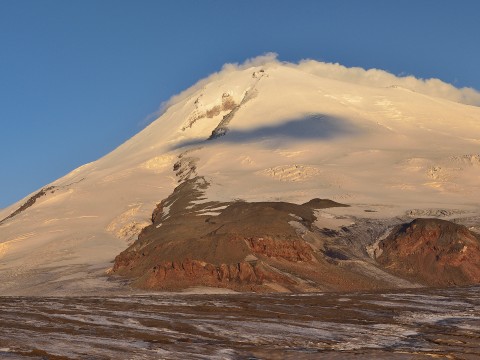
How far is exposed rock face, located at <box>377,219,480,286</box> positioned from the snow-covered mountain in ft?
34.8

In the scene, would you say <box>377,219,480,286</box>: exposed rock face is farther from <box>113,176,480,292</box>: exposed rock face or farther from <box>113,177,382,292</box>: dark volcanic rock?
<box>113,177,382,292</box>: dark volcanic rock

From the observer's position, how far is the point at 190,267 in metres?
75.6

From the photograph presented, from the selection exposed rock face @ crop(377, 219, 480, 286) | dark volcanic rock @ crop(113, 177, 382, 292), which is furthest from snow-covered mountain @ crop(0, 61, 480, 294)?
exposed rock face @ crop(377, 219, 480, 286)

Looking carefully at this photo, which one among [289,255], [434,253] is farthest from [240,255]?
[434,253]

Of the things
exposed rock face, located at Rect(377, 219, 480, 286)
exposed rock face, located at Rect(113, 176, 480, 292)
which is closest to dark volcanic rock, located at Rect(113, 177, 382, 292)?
exposed rock face, located at Rect(113, 176, 480, 292)

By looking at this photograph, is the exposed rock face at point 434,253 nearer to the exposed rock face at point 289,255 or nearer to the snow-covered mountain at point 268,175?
the exposed rock face at point 289,255

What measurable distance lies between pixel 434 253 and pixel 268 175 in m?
56.1

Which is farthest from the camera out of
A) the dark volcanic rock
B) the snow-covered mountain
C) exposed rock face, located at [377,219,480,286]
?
the snow-covered mountain

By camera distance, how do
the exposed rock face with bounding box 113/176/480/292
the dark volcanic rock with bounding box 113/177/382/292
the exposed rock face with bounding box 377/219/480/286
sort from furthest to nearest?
1. the exposed rock face with bounding box 377/219/480/286
2. the exposed rock face with bounding box 113/176/480/292
3. the dark volcanic rock with bounding box 113/177/382/292

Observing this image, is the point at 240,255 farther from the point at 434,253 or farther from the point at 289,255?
the point at 434,253

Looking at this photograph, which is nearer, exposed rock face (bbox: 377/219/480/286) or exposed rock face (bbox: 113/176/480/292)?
exposed rock face (bbox: 113/176/480/292)

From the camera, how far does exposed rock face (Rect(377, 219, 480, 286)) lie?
3201 inches

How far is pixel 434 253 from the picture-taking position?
8438cm

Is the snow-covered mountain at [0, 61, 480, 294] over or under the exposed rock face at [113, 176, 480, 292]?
over
